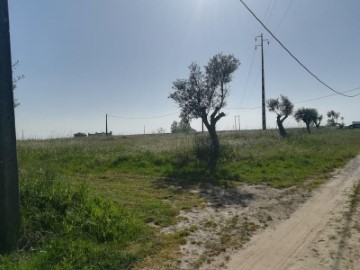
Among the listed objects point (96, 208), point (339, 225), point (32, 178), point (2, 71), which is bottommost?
point (339, 225)

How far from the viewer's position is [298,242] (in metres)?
6.19

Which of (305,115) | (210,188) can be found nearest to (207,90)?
(210,188)

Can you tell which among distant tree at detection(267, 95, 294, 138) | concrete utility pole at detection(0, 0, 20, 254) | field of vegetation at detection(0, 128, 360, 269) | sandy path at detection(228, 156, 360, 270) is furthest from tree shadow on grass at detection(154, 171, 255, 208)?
distant tree at detection(267, 95, 294, 138)

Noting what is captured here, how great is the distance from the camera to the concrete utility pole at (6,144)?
547 centimetres

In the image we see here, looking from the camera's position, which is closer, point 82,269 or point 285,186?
point 82,269

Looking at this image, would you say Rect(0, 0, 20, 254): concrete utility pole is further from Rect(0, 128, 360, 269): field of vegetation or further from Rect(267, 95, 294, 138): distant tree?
Rect(267, 95, 294, 138): distant tree

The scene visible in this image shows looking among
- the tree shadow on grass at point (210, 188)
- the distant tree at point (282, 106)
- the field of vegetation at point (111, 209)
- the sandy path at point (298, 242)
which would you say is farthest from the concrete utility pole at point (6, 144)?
the distant tree at point (282, 106)

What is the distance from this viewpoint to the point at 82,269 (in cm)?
494

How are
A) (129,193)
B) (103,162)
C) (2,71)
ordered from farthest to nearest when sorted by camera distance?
1. (103,162)
2. (129,193)
3. (2,71)

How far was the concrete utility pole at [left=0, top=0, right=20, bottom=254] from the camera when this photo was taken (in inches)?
215

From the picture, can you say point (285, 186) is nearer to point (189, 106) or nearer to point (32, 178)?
point (32, 178)

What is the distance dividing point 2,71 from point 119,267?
351cm

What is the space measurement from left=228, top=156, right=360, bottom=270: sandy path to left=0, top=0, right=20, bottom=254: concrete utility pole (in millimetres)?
3504

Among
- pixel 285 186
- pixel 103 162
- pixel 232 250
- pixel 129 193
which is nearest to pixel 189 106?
pixel 103 162
